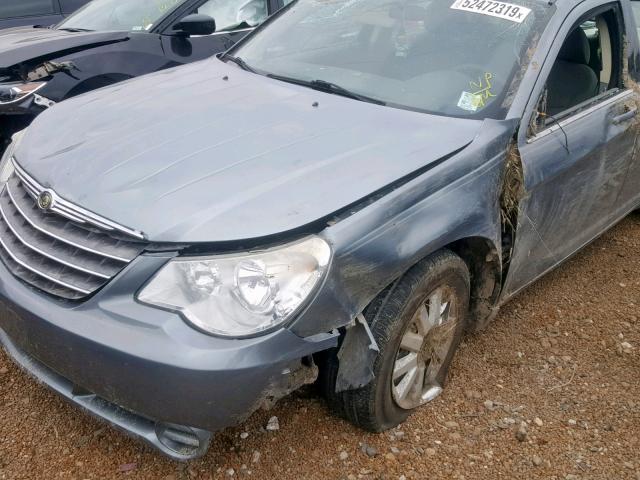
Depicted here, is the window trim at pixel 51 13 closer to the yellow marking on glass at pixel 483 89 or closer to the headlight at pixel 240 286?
the yellow marking on glass at pixel 483 89

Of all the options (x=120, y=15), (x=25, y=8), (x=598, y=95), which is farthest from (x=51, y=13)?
(x=598, y=95)

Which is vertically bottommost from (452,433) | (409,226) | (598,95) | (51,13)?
(452,433)

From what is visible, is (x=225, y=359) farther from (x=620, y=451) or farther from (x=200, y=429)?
(x=620, y=451)

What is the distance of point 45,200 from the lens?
2.26 meters

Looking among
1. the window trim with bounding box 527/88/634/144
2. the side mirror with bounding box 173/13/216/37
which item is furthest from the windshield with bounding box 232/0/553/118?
the side mirror with bounding box 173/13/216/37

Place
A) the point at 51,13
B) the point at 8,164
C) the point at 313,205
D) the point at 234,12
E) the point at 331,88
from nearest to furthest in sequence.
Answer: the point at 313,205, the point at 8,164, the point at 331,88, the point at 234,12, the point at 51,13

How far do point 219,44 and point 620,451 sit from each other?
12.8ft

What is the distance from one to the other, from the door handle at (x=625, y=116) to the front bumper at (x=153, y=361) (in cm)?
215

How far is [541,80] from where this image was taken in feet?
9.30

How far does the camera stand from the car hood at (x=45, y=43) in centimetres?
443

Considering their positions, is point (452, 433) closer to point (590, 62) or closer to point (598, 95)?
point (598, 95)

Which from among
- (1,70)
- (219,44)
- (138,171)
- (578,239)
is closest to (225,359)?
(138,171)

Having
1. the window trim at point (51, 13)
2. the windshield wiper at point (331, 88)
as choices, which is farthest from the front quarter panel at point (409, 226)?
the window trim at point (51, 13)

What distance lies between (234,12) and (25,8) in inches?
101
